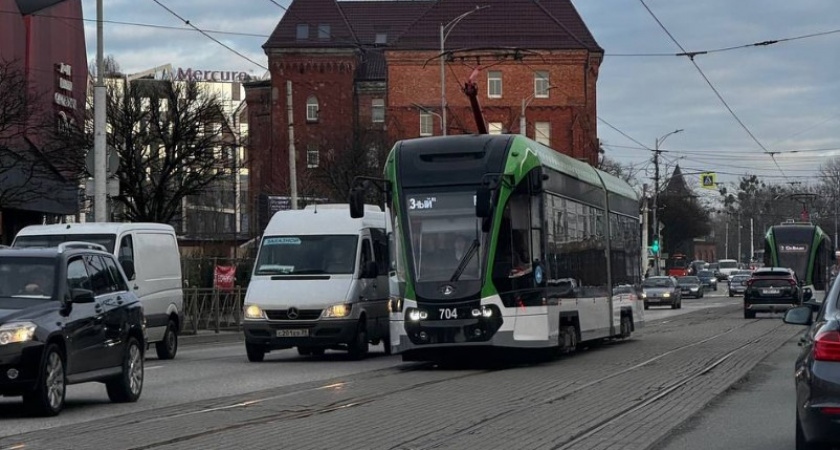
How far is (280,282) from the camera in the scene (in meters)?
23.3

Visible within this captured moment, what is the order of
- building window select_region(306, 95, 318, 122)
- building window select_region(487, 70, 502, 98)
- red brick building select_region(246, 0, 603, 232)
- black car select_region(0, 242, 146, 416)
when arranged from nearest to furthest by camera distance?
black car select_region(0, 242, 146, 416) → red brick building select_region(246, 0, 603, 232) → building window select_region(487, 70, 502, 98) → building window select_region(306, 95, 318, 122)

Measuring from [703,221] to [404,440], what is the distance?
123231 mm

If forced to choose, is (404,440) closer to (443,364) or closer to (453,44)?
(443,364)

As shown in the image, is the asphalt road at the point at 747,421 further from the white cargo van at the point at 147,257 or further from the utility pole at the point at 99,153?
the utility pole at the point at 99,153

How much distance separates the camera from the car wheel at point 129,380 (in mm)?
15438

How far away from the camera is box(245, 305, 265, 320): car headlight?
22.8 meters

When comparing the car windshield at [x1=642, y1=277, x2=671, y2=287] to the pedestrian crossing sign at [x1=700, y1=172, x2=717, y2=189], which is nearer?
the car windshield at [x1=642, y1=277, x2=671, y2=287]

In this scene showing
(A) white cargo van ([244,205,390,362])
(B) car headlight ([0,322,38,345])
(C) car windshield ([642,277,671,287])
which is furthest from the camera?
(C) car windshield ([642,277,671,287])

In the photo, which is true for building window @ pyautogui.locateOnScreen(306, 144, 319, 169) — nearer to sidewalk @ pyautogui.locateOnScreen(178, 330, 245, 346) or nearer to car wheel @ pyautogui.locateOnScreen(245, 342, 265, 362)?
sidewalk @ pyautogui.locateOnScreen(178, 330, 245, 346)

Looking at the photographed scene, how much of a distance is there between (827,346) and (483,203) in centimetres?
1041

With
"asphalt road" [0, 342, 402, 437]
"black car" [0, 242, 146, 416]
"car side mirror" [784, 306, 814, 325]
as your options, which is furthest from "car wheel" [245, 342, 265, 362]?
"car side mirror" [784, 306, 814, 325]

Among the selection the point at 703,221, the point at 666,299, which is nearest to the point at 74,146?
the point at 666,299

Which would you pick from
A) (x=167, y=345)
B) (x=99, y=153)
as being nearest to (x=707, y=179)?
(x=99, y=153)

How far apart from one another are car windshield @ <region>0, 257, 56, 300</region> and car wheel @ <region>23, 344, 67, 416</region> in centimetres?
71
